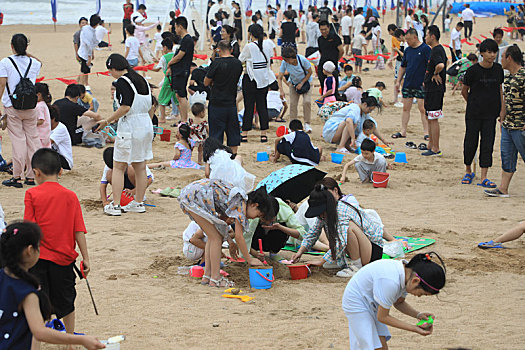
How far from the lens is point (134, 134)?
24.6 ft

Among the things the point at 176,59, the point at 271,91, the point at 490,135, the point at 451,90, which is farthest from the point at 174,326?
the point at 451,90

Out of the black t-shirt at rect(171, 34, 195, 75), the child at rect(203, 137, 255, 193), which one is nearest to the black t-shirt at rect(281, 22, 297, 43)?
the black t-shirt at rect(171, 34, 195, 75)

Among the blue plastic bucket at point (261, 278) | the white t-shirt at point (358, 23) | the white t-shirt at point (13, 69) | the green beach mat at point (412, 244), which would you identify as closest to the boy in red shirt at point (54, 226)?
the blue plastic bucket at point (261, 278)

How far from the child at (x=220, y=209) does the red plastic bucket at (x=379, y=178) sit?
3935 mm

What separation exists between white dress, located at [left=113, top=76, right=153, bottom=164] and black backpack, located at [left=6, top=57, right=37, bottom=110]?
1.36 meters

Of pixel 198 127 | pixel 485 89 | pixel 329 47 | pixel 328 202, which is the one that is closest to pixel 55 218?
pixel 328 202

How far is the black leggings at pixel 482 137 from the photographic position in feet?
29.0

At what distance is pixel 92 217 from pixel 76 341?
454 centimetres

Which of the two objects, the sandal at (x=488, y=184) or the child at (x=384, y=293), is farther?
the sandal at (x=488, y=184)

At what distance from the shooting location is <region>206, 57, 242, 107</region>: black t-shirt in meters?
9.35

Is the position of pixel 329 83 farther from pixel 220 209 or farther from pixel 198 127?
pixel 220 209

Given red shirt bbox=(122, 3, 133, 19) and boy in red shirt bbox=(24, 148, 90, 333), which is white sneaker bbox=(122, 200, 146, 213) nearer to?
boy in red shirt bbox=(24, 148, 90, 333)

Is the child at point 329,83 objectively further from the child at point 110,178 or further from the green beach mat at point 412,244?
the green beach mat at point 412,244

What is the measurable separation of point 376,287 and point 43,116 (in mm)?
6270
